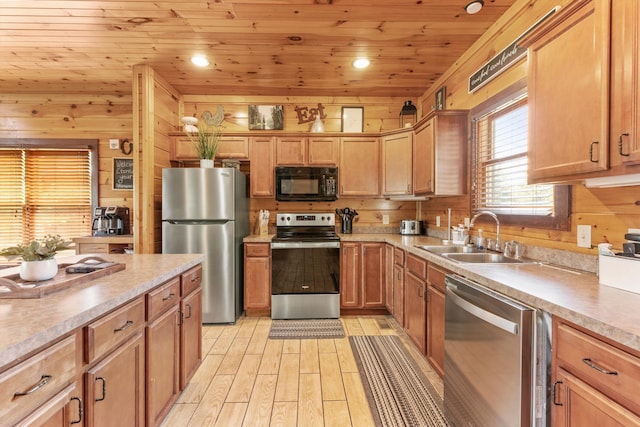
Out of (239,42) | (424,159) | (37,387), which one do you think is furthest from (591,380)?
(239,42)

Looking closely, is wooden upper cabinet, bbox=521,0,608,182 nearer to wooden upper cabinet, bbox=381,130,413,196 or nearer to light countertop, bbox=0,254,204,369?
wooden upper cabinet, bbox=381,130,413,196

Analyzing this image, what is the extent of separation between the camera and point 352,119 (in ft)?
13.1

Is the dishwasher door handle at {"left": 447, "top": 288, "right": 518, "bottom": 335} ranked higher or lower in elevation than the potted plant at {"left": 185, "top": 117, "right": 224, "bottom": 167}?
lower

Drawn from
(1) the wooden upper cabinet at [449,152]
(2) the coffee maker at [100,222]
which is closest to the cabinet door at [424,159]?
(1) the wooden upper cabinet at [449,152]

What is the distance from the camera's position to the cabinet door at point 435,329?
2.04 meters

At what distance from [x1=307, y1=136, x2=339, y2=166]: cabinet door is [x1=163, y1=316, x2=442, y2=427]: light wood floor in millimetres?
1941

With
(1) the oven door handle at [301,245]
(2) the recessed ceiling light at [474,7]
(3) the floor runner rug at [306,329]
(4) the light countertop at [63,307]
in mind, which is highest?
(2) the recessed ceiling light at [474,7]

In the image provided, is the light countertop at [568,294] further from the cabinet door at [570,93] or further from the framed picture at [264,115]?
the framed picture at [264,115]

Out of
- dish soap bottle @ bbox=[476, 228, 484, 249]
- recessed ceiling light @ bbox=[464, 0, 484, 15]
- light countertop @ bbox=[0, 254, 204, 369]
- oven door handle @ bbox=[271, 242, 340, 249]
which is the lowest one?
oven door handle @ bbox=[271, 242, 340, 249]

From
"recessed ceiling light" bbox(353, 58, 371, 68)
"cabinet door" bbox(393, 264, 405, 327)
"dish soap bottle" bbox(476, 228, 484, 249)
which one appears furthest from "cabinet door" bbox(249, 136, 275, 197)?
"dish soap bottle" bbox(476, 228, 484, 249)

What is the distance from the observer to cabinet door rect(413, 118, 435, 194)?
2879 millimetres

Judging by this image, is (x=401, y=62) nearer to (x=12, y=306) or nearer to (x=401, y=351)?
(x=401, y=351)

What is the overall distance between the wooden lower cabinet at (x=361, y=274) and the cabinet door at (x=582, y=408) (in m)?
2.31

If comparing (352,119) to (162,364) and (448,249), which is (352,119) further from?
(162,364)
